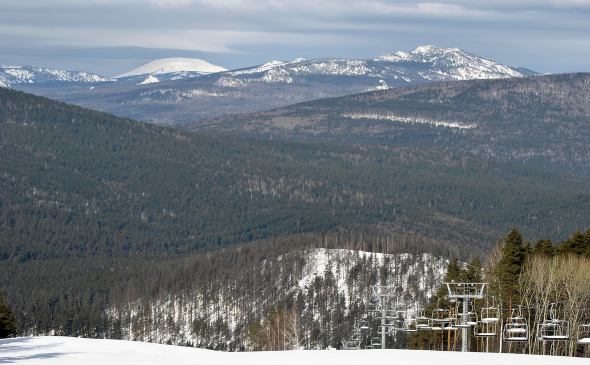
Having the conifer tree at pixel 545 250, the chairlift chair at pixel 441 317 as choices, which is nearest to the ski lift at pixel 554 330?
the chairlift chair at pixel 441 317

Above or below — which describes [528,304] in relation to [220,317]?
above

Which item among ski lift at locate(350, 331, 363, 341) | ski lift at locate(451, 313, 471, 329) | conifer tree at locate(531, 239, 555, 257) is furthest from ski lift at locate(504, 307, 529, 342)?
ski lift at locate(350, 331, 363, 341)

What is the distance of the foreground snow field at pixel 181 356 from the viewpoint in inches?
1796

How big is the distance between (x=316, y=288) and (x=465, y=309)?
390 feet

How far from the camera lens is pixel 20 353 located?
45.9 metres

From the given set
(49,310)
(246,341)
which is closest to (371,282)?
(246,341)

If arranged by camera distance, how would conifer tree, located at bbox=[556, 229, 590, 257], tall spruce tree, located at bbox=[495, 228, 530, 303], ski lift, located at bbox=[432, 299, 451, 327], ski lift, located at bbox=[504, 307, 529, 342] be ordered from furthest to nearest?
conifer tree, located at bbox=[556, 229, 590, 257]
tall spruce tree, located at bbox=[495, 228, 530, 303]
ski lift, located at bbox=[432, 299, 451, 327]
ski lift, located at bbox=[504, 307, 529, 342]

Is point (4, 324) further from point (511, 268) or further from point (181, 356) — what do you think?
point (511, 268)

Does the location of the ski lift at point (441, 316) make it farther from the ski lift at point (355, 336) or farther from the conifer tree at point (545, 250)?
the ski lift at point (355, 336)

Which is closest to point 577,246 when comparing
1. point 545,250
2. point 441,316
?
point 545,250

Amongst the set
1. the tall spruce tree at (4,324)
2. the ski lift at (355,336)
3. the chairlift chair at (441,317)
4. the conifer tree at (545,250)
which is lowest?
the ski lift at (355,336)

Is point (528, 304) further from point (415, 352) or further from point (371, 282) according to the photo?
point (371, 282)

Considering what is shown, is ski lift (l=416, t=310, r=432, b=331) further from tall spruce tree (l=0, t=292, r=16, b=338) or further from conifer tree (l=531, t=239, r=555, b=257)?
tall spruce tree (l=0, t=292, r=16, b=338)

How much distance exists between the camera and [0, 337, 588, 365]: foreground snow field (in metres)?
45.6
